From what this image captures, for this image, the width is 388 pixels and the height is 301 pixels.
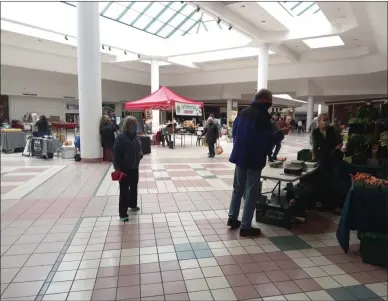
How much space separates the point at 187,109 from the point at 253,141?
9.55m

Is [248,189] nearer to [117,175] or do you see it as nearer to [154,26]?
[117,175]

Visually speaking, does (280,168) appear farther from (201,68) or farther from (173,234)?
(201,68)

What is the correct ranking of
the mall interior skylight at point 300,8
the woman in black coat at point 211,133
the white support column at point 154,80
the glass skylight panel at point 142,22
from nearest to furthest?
the woman in black coat at point 211,133, the mall interior skylight at point 300,8, the glass skylight panel at point 142,22, the white support column at point 154,80

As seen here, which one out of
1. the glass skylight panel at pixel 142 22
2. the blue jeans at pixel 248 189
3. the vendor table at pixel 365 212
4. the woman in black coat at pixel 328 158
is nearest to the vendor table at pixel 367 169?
the woman in black coat at pixel 328 158

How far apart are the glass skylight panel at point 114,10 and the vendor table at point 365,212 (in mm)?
16773

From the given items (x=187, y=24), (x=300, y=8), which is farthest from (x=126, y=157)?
(x=187, y=24)

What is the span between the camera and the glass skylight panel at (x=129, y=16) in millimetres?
17594

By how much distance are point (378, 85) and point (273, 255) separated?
2.35 m

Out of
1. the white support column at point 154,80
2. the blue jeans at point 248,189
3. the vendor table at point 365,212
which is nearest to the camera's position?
the vendor table at point 365,212

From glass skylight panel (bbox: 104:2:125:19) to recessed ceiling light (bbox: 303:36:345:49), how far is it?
416 inches

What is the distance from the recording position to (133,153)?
412 centimetres

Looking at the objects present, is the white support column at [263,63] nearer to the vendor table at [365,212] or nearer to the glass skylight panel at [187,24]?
the glass skylight panel at [187,24]

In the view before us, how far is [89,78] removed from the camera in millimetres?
8906

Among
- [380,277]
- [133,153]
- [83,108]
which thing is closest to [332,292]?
[380,277]
